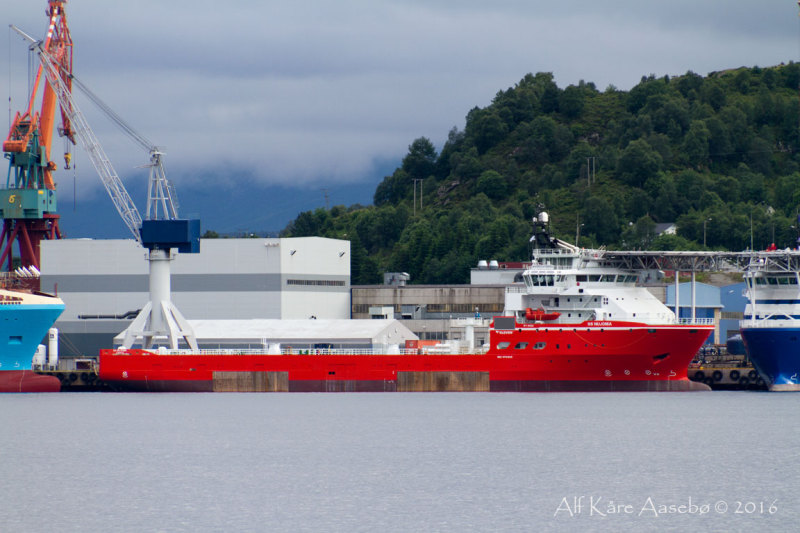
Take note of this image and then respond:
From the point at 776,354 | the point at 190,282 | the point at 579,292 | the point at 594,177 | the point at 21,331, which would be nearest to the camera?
the point at 776,354

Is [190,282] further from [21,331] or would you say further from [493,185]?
[493,185]

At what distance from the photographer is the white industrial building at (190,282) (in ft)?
289

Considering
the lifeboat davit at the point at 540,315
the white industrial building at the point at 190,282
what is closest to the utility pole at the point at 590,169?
the white industrial building at the point at 190,282

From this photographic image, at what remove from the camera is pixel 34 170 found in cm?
10312

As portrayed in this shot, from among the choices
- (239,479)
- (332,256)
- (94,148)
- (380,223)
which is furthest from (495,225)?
(239,479)

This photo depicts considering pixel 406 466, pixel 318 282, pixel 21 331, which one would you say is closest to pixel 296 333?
pixel 318 282

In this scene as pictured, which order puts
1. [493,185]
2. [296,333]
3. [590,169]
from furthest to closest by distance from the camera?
[493,185] < [590,169] < [296,333]

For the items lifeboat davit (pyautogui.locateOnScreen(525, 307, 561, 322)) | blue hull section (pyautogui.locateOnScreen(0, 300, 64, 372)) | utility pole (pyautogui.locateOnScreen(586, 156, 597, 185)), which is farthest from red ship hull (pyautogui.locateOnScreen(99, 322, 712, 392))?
utility pole (pyautogui.locateOnScreen(586, 156, 597, 185))

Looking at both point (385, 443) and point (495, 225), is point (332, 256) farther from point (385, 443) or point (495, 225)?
point (385, 443)

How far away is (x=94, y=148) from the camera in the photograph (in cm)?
8138

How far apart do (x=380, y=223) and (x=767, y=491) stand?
11248 cm

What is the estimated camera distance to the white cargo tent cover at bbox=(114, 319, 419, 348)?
7969 centimetres

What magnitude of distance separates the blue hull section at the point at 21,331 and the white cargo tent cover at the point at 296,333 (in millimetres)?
8429

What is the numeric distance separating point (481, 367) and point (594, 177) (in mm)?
85802
